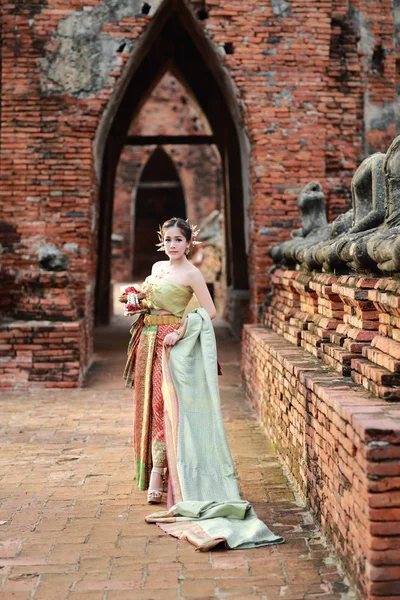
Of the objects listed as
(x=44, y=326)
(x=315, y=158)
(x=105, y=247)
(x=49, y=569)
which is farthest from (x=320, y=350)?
(x=105, y=247)

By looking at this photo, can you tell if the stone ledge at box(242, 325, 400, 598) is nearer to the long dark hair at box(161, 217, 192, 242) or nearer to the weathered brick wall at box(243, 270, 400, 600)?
the weathered brick wall at box(243, 270, 400, 600)

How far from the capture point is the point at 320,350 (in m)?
4.98

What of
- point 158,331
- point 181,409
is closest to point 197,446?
point 181,409

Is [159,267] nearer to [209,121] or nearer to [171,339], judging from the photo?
[171,339]

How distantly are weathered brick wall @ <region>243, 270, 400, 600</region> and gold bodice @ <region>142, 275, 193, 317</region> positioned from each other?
778 mm

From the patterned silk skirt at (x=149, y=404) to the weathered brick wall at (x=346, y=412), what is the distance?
806 mm

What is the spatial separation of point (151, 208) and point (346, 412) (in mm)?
23029

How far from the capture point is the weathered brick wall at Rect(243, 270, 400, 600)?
2939 mm

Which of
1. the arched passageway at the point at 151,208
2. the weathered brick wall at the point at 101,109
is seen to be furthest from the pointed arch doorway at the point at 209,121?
the arched passageway at the point at 151,208

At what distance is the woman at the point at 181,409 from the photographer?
4.09 meters

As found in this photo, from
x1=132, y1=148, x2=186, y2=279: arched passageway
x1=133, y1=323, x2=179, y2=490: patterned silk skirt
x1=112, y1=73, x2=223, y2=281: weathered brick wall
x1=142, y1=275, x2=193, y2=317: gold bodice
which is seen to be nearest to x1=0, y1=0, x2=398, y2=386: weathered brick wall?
x1=133, y1=323, x2=179, y2=490: patterned silk skirt

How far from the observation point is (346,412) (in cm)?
331

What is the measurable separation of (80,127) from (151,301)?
467 cm

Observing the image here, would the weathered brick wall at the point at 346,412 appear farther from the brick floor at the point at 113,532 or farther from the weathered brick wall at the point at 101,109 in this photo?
the weathered brick wall at the point at 101,109
